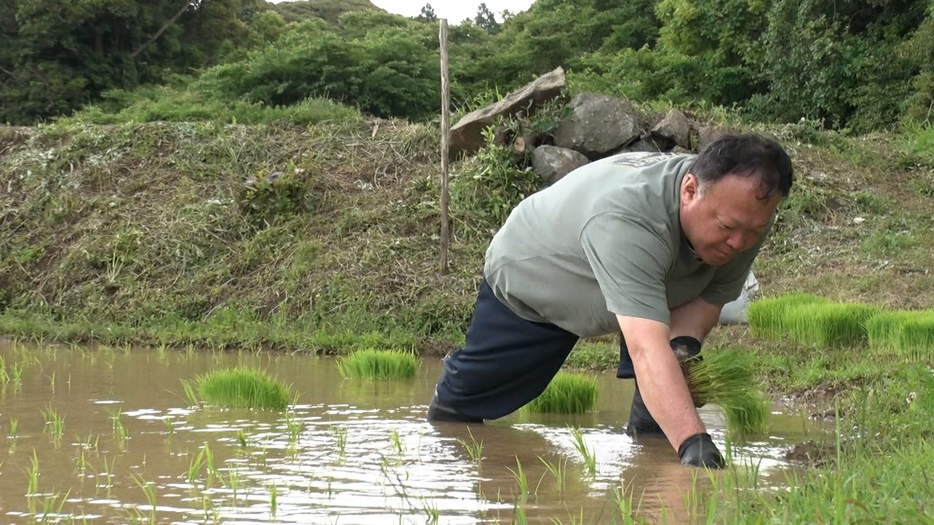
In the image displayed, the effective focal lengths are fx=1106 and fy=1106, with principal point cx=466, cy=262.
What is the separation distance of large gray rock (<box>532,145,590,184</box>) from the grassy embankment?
200 mm

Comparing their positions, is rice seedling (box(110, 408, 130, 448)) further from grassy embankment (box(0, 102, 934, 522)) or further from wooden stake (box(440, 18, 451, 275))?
wooden stake (box(440, 18, 451, 275))

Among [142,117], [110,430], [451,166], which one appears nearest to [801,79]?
[451,166]

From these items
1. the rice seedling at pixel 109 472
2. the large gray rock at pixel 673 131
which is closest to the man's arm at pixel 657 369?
the rice seedling at pixel 109 472

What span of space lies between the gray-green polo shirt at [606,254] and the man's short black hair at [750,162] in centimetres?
21

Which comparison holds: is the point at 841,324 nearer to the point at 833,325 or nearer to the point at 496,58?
the point at 833,325

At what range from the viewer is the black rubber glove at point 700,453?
126 inches

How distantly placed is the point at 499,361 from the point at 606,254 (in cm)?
92

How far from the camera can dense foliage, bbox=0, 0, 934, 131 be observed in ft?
48.9

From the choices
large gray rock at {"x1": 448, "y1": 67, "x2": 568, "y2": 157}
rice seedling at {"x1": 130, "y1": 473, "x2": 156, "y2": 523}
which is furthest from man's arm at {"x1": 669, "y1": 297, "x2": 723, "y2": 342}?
large gray rock at {"x1": 448, "y1": 67, "x2": 568, "y2": 157}

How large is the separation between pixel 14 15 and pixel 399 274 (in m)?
14.9

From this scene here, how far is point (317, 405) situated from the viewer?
488cm

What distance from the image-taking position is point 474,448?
3.83 m

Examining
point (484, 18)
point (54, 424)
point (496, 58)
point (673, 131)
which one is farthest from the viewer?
point (484, 18)

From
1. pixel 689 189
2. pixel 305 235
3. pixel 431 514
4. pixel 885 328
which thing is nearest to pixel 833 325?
pixel 885 328
